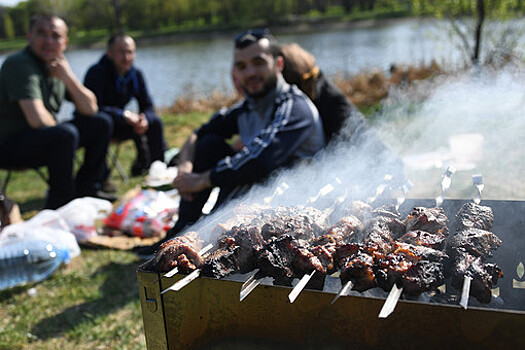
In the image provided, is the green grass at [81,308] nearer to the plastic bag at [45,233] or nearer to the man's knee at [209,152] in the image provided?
the plastic bag at [45,233]

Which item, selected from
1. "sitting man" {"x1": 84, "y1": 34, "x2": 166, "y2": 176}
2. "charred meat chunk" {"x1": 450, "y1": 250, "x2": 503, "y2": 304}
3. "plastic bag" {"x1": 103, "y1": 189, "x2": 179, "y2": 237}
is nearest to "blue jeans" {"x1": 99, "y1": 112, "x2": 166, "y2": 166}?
"sitting man" {"x1": 84, "y1": 34, "x2": 166, "y2": 176}

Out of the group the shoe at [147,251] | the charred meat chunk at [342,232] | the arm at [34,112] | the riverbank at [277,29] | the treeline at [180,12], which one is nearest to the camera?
the charred meat chunk at [342,232]

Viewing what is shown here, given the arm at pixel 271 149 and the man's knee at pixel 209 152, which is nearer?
the arm at pixel 271 149

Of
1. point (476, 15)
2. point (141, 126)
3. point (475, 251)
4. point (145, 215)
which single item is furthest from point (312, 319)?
point (476, 15)

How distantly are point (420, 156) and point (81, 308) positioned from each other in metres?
4.25

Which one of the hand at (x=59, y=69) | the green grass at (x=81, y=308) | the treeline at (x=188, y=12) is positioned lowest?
the green grass at (x=81, y=308)

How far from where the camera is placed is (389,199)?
2.59m

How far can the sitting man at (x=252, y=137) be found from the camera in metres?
3.35

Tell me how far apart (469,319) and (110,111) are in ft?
17.3

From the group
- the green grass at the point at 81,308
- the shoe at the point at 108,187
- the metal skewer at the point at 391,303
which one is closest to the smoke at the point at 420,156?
the metal skewer at the point at 391,303

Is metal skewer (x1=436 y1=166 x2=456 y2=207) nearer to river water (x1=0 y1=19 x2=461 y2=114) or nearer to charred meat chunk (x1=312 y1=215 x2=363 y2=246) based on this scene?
charred meat chunk (x1=312 y1=215 x2=363 y2=246)

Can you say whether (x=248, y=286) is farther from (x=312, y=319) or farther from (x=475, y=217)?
(x=475, y=217)

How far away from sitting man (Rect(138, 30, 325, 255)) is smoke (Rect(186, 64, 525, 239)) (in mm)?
159

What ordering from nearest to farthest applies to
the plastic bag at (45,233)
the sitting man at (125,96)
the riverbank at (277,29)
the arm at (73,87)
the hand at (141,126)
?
the plastic bag at (45,233)
the arm at (73,87)
the sitting man at (125,96)
the hand at (141,126)
the riverbank at (277,29)
